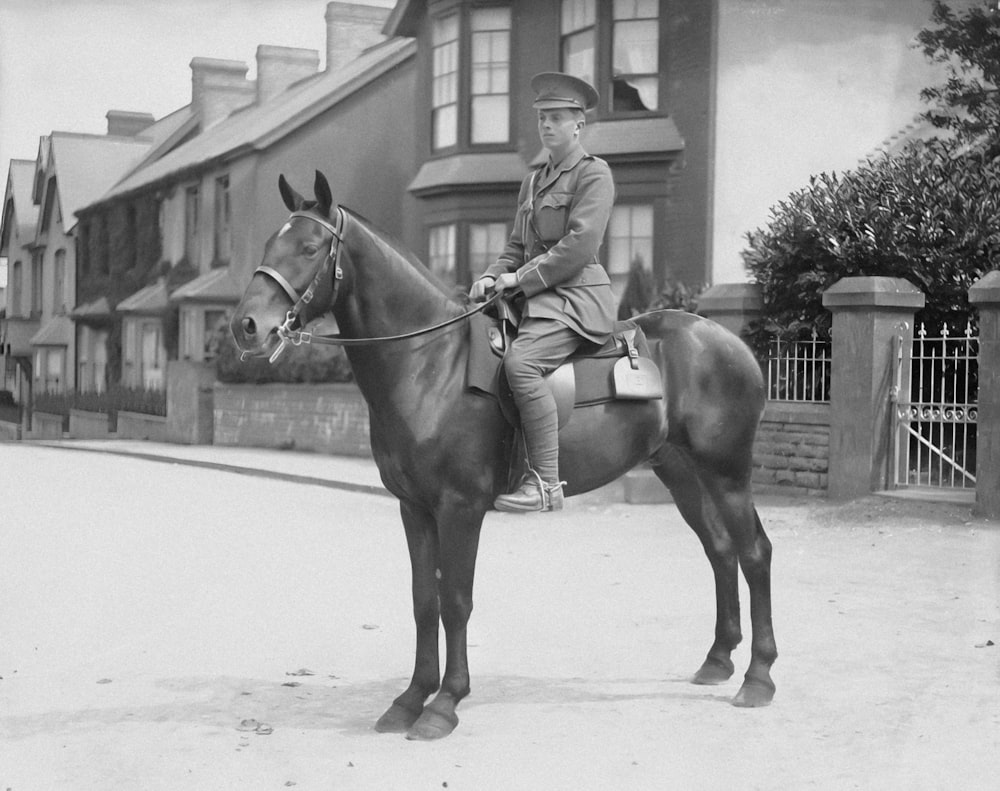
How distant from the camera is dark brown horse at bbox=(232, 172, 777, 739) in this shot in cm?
604

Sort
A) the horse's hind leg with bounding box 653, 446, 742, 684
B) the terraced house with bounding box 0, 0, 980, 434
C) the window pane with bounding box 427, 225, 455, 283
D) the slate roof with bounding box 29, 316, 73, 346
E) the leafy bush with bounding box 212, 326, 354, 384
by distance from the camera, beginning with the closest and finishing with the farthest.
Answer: the horse's hind leg with bounding box 653, 446, 742, 684 → the terraced house with bounding box 0, 0, 980, 434 → the leafy bush with bounding box 212, 326, 354, 384 → the window pane with bounding box 427, 225, 455, 283 → the slate roof with bounding box 29, 316, 73, 346

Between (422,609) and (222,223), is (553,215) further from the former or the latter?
(222,223)

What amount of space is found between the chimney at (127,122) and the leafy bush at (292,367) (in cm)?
2523

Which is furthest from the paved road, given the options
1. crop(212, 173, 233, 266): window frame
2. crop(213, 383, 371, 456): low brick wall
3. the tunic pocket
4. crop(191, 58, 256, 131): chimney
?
crop(191, 58, 256, 131): chimney

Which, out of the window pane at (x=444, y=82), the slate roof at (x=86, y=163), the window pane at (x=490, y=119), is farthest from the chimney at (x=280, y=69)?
the window pane at (x=490, y=119)

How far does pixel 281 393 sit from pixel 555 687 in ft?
66.7

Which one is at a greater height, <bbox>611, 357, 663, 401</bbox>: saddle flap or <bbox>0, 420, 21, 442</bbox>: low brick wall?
<bbox>611, 357, 663, 401</bbox>: saddle flap

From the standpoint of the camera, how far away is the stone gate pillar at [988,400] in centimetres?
1369

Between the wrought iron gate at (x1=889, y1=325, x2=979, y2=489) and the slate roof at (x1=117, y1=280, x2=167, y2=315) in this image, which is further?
the slate roof at (x1=117, y1=280, x2=167, y2=315)

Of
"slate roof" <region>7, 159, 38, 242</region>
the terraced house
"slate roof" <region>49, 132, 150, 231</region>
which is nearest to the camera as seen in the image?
the terraced house

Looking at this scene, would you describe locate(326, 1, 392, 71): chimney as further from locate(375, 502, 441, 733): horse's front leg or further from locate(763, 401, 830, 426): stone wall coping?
locate(375, 502, 441, 733): horse's front leg

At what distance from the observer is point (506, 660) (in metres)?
7.54

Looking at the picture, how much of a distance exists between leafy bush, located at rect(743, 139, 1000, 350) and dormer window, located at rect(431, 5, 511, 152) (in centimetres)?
1004

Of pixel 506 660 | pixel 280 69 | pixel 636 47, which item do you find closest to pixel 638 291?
pixel 636 47
